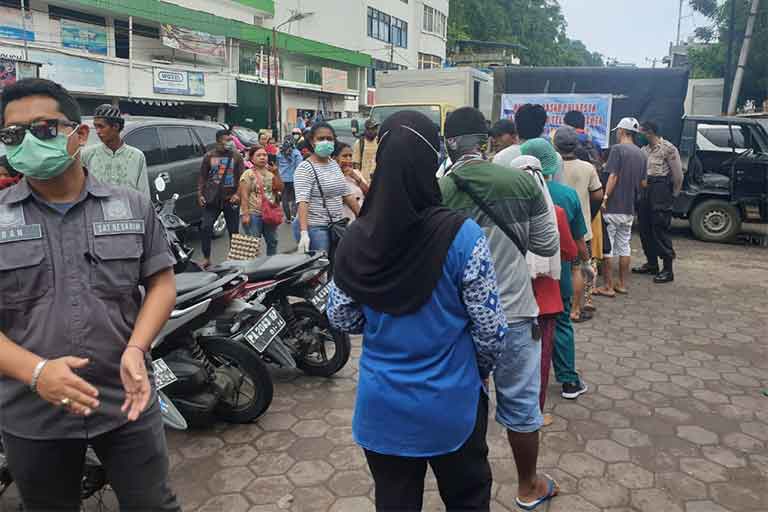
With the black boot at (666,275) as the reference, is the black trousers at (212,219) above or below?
above

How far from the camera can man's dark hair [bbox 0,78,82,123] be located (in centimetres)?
177

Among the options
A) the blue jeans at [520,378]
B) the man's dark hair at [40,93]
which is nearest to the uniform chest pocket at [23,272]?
the man's dark hair at [40,93]

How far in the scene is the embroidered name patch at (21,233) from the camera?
169cm

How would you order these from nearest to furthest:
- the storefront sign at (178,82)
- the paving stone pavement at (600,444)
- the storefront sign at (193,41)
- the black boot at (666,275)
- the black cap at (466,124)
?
the black cap at (466,124), the paving stone pavement at (600,444), the black boot at (666,275), the storefront sign at (178,82), the storefront sign at (193,41)

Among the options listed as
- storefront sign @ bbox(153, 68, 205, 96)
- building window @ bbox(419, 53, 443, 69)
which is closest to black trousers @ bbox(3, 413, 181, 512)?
storefront sign @ bbox(153, 68, 205, 96)

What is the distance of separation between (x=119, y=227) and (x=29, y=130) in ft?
1.20

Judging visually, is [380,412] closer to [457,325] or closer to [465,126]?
[457,325]

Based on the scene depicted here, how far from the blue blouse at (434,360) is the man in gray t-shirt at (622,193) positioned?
16.9 ft

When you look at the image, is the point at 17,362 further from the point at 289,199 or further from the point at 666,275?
the point at 289,199

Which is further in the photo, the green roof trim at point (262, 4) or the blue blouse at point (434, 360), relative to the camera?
the green roof trim at point (262, 4)

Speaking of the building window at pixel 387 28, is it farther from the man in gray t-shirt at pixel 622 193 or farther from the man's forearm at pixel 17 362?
the man's forearm at pixel 17 362

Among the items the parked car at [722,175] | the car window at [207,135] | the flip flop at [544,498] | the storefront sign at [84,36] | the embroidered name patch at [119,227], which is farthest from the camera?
the storefront sign at [84,36]

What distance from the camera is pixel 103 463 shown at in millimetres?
1881

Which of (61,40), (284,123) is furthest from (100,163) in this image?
(284,123)
